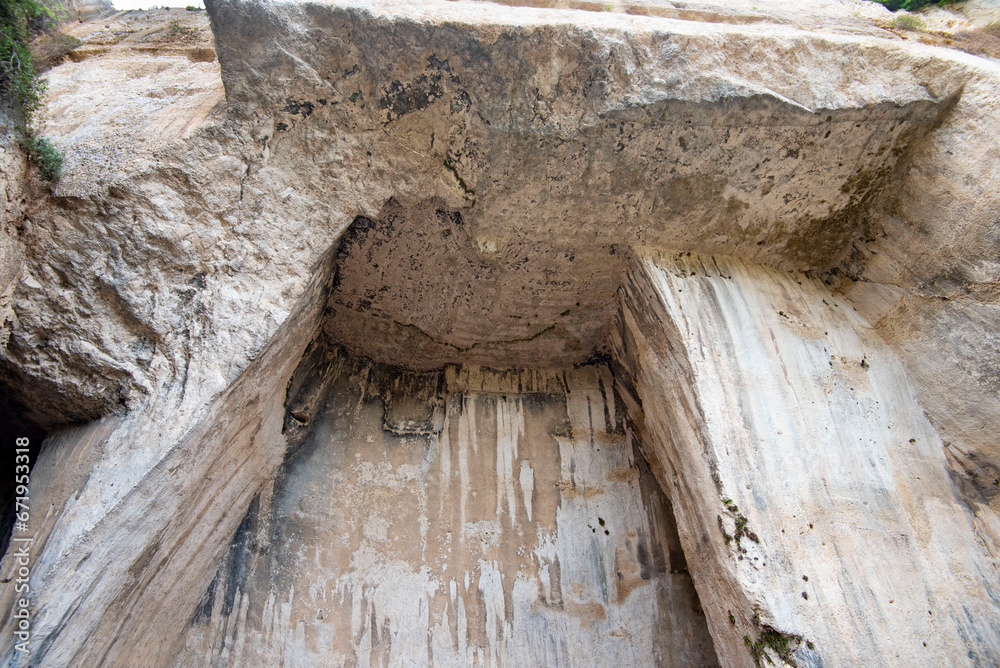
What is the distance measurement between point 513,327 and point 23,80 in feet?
9.85

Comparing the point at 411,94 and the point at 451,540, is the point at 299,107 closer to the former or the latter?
the point at 411,94

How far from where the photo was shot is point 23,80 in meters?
2.90

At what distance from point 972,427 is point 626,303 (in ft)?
6.31

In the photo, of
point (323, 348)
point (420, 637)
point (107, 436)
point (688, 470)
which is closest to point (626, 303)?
point (688, 470)

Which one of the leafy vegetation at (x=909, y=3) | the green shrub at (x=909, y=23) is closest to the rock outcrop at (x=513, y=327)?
the green shrub at (x=909, y=23)

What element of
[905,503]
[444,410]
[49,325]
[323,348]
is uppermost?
[323,348]

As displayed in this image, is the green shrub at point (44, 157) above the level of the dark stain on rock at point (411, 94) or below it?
below

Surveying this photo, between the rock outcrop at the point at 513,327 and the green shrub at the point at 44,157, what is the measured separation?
0.07 meters

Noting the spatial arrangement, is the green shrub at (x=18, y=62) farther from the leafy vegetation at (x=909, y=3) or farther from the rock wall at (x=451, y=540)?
the leafy vegetation at (x=909, y=3)

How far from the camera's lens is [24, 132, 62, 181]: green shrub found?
2.78 m

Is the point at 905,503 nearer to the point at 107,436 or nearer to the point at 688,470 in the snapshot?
the point at 688,470

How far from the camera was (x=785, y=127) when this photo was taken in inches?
123

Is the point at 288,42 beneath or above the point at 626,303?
above

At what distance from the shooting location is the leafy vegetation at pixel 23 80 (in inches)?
110
